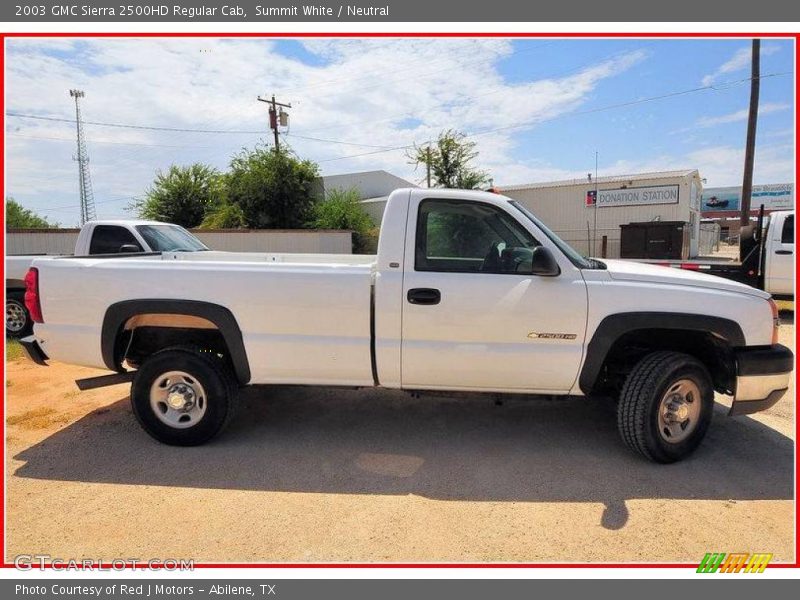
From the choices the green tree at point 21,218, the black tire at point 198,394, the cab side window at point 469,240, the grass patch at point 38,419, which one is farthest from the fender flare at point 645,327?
the green tree at point 21,218

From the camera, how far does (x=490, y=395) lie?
4.02 m

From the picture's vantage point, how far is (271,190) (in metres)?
26.3

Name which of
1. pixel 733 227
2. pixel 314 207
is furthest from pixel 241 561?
pixel 733 227

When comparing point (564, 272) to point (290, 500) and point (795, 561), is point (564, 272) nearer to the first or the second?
point (795, 561)

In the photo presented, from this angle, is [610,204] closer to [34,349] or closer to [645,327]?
[645,327]

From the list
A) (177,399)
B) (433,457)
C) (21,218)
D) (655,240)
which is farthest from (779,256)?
(21,218)

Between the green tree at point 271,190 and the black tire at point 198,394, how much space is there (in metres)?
23.3

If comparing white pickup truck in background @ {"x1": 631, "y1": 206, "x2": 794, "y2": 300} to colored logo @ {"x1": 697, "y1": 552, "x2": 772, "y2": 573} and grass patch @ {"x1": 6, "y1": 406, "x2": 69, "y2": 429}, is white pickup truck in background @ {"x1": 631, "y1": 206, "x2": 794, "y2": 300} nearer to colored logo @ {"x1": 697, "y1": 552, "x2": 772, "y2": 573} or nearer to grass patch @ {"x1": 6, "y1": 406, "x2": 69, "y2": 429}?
colored logo @ {"x1": 697, "y1": 552, "x2": 772, "y2": 573}

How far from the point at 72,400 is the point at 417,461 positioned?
3.75m

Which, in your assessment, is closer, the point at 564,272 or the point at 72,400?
the point at 564,272

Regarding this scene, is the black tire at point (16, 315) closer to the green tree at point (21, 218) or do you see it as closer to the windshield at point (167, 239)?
the windshield at point (167, 239)

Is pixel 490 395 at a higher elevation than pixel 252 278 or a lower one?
lower

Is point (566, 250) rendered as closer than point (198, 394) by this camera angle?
Yes

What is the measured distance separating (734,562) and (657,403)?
44.1 inches
